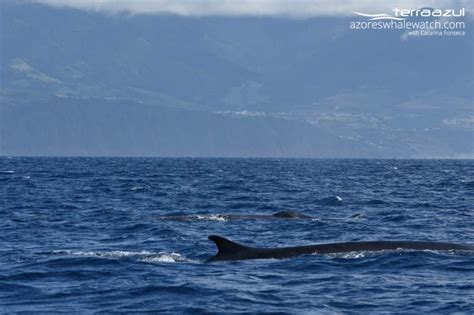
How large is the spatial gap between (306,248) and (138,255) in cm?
382

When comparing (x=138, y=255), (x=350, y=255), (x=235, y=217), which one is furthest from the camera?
(x=235, y=217)

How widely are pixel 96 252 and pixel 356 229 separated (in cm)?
1010

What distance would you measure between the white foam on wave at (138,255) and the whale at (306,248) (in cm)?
116

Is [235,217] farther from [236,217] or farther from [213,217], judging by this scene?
[213,217]

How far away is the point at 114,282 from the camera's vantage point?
21078mm

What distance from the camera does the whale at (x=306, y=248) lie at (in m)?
23.8

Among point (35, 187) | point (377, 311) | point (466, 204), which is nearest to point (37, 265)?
point (377, 311)

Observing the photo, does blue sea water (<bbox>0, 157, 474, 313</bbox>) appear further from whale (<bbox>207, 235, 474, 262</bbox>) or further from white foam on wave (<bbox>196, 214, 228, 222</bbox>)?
whale (<bbox>207, 235, 474, 262</bbox>)

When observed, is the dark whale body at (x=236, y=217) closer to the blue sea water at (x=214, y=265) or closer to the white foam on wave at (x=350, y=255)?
the blue sea water at (x=214, y=265)

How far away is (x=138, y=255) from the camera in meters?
25.4

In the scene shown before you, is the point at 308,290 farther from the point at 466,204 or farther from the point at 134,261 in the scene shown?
the point at 466,204

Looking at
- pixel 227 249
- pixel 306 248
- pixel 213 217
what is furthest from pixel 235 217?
pixel 227 249

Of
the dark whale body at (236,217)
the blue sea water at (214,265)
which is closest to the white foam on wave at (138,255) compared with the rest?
the blue sea water at (214,265)

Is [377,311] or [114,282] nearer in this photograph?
[377,311]
